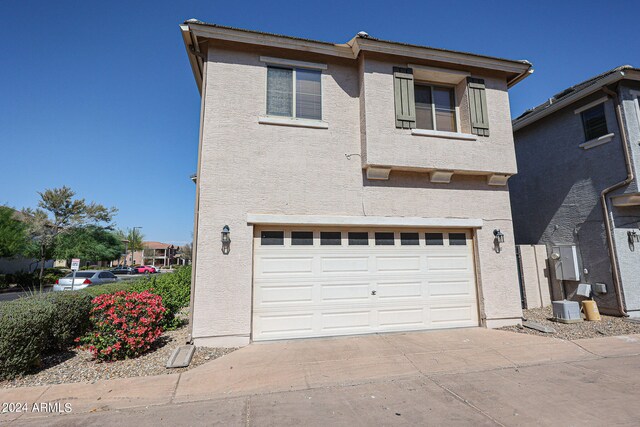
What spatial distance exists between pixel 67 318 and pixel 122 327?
1.20m

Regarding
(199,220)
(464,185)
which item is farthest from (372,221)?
(199,220)

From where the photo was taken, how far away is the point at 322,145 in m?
7.20

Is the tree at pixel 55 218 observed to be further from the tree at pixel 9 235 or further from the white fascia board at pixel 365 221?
the white fascia board at pixel 365 221

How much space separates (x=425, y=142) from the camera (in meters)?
7.40

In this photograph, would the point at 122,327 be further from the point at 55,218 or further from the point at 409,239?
the point at 55,218

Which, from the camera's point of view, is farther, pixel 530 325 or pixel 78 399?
pixel 530 325

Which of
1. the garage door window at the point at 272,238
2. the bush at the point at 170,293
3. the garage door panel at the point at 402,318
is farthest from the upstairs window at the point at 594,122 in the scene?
the bush at the point at 170,293

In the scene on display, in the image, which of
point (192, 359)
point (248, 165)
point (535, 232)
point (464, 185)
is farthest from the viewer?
point (535, 232)

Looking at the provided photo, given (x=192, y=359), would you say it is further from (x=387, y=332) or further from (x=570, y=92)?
(x=570, y=92)

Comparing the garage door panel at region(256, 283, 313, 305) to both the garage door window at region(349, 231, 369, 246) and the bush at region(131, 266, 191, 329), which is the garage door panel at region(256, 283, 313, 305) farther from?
the bush at region(131, 266, 191, 329)

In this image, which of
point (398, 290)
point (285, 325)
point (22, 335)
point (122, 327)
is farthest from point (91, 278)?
point (398, 290)

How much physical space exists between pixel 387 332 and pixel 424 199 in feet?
10.3

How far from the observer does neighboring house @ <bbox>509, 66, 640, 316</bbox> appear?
8.39 metres

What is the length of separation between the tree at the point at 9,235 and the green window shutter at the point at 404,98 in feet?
87.0
